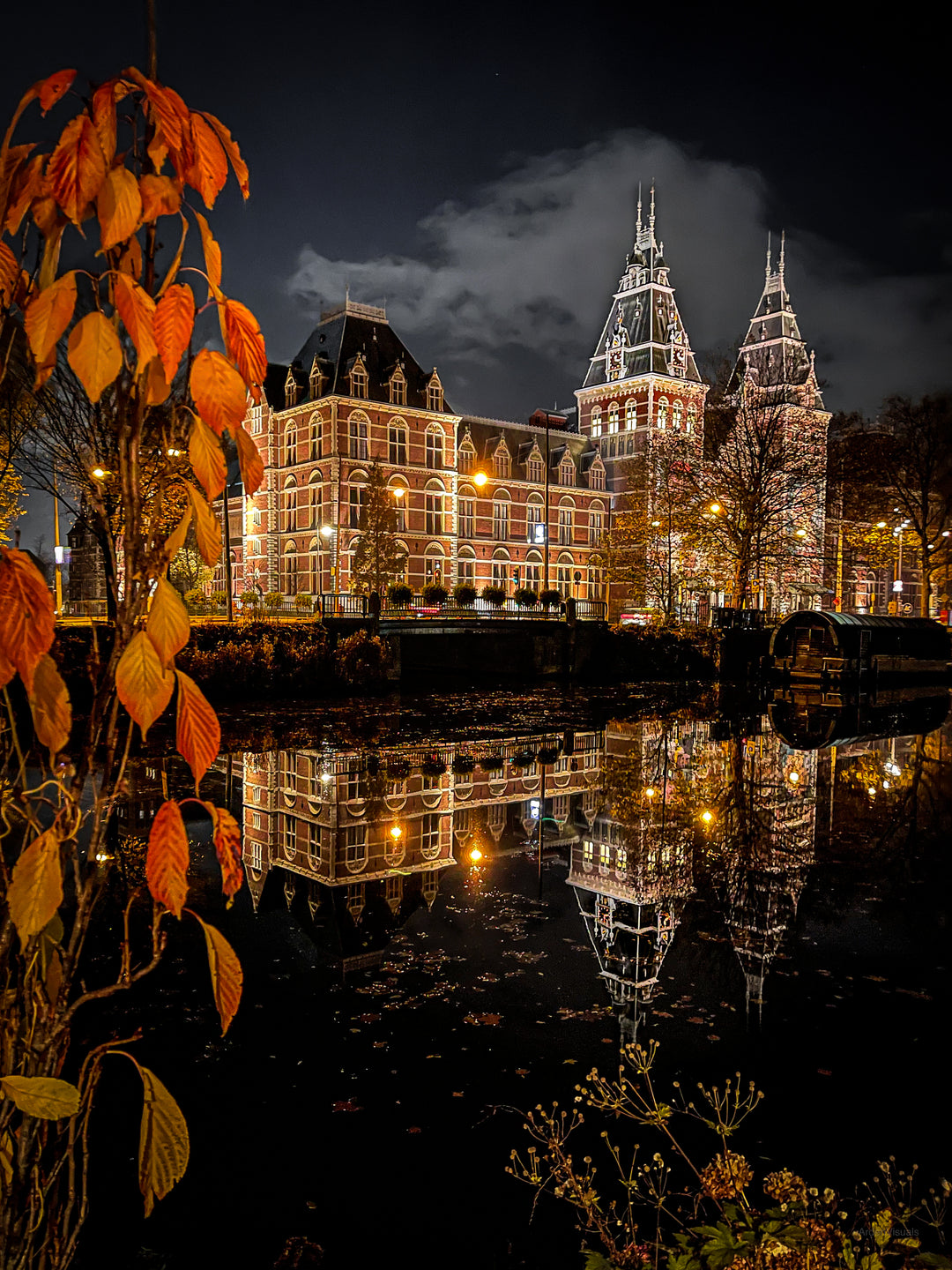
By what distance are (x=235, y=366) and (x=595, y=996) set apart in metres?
4.44

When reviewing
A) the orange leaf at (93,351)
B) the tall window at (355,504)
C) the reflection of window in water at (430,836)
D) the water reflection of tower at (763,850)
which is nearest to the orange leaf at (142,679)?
the orange leaf at (93,351)

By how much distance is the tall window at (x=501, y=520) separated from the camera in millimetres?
61094

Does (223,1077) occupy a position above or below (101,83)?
below

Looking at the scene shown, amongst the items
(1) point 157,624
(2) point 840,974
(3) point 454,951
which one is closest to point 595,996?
(3) point 454,951

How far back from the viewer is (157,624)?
1495 millimetres

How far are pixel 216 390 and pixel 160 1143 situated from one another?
1469 millimetres

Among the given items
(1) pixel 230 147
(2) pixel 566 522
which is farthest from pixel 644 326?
(1) pixel 230 147

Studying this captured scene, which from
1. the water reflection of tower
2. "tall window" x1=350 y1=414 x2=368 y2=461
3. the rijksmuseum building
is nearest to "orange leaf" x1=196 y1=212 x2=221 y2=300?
the water reflection of tower

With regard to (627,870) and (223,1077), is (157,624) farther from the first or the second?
(627,870)

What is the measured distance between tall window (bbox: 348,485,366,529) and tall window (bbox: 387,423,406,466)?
3889 millimetres

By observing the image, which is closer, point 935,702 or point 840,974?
point 840,974

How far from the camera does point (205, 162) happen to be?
1.59 meters

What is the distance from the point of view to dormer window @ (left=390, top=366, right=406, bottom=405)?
53.9 m

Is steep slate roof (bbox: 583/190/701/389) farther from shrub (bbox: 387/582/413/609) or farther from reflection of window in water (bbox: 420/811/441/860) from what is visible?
reflection of window in water (bbox: 420/811/441/860)
